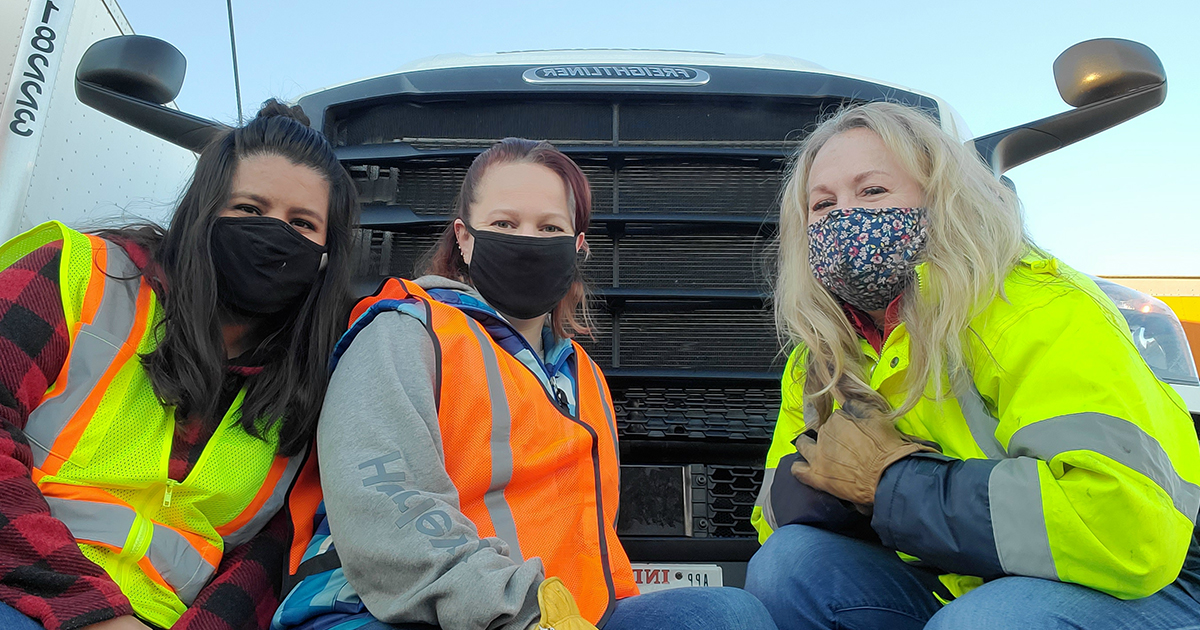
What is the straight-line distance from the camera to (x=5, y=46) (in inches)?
122

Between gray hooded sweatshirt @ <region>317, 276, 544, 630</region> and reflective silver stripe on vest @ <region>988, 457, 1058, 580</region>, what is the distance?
88 cm

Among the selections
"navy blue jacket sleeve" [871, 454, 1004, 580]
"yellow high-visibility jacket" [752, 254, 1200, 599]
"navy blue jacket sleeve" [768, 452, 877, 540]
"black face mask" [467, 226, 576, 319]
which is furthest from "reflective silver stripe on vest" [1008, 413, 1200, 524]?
"black face mask" [467, 226, 576, 319]

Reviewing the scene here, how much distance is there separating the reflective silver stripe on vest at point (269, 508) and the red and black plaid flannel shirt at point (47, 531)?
2 centimetres

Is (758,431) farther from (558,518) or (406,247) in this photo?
(406,247)

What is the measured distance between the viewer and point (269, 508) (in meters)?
1.99

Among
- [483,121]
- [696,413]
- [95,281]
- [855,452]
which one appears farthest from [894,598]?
[483,121]

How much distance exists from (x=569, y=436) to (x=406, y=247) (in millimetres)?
1500

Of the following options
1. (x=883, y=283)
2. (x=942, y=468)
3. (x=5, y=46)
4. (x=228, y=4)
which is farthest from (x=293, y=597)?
(x=228, y=4)

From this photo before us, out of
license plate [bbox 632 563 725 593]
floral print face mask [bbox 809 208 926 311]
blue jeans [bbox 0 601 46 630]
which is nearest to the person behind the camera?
blue jeans [bbox 0 601 46 630]

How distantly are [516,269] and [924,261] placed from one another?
0.99m

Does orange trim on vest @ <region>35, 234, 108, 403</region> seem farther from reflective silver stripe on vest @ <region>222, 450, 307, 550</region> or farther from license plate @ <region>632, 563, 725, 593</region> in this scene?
license plate @ <region>632, 563, 725, 593</region>

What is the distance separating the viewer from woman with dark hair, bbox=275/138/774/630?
5.17 ft

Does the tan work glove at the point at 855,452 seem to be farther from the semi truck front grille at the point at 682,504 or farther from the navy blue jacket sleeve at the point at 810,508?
the semi truck front grille at the point at 682,504

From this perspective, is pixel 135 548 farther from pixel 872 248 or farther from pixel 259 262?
pixel 872 248
